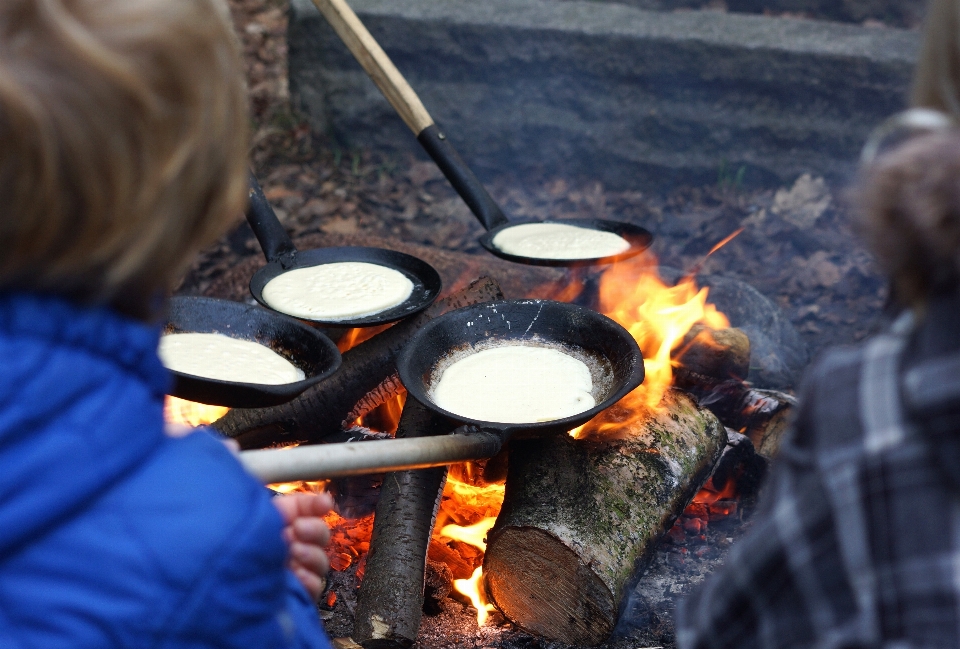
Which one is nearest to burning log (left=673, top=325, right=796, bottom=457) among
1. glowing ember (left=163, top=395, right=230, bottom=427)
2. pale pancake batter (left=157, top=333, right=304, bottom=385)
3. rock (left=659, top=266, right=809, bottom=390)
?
rock (left=659, top=266, right=809, bottom=390)

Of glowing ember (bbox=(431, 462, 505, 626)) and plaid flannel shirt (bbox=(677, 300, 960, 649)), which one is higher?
plaid flannel shirt (bbox=(677, 300, 960, 649))

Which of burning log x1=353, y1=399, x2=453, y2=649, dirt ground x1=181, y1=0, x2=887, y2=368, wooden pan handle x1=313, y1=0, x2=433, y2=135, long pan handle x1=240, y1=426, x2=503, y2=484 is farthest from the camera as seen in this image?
dirt ground x1=181, y1=0, x2=887, y2=368

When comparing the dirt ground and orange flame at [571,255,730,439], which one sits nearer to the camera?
orange flame at [571,255,730,439]

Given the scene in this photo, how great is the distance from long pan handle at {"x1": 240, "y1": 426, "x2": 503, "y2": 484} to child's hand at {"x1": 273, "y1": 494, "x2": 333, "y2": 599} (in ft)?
0.36

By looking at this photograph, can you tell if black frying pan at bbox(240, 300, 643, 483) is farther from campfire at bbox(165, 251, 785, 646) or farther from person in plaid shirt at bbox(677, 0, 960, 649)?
person in plaid shirt at bbox(677, 0, 960, 649)

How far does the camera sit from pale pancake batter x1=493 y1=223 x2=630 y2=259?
12.0ft

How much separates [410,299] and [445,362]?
448mm

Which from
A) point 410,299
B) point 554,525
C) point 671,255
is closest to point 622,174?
point 671,255

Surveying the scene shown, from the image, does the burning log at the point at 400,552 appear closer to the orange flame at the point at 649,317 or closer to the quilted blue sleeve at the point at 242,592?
the orange flame at the point at 649,317

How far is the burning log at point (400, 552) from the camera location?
94.8 inches

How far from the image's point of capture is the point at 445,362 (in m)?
3.07

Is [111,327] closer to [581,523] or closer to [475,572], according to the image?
[581,523]

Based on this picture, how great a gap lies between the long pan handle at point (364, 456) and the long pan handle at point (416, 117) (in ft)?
5.82

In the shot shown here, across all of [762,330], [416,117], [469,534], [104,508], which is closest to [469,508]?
[469,534]
